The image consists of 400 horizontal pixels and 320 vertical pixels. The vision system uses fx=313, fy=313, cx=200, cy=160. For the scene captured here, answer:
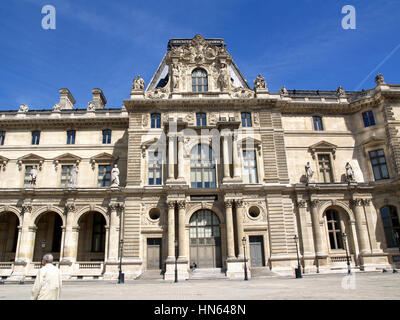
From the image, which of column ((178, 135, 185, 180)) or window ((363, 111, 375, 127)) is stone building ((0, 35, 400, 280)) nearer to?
window ((363, 111, 375, 127))

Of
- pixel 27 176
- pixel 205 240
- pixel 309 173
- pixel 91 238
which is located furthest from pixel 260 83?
pixel 27 176

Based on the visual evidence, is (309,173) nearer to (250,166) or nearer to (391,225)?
(250,166)

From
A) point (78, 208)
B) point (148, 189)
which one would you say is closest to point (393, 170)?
point (148, 189)

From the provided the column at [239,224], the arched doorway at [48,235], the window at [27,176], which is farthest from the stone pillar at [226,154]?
the window at [27,176]

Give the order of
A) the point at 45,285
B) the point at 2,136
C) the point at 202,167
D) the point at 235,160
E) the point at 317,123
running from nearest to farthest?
the point at 45,285 → the point at 235,160 → the point at 202,167 → the point at 317,123 → the point at 2,136

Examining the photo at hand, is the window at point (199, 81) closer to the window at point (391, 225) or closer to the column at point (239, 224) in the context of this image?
the column at point (239, 224)

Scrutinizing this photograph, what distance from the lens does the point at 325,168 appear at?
123ft

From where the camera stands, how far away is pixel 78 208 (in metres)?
34.5

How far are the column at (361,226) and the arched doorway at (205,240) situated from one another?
15.1m

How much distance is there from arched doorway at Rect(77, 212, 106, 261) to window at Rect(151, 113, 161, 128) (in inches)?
504

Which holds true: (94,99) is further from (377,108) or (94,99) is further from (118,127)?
(377,108)

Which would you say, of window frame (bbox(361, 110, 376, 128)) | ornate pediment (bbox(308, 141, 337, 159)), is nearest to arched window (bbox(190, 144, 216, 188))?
ornate pediment (bbox(308, 141, 337, 159))

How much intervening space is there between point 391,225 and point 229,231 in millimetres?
17816
